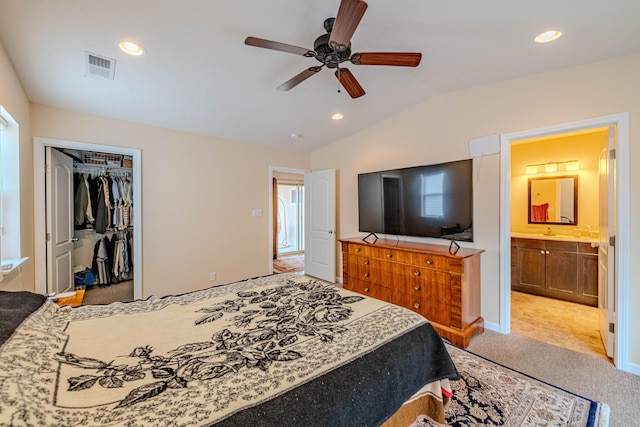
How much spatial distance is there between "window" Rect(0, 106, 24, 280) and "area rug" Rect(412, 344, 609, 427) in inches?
134

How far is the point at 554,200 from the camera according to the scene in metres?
4.16

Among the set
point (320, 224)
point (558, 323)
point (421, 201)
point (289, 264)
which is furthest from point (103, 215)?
point (558, 323)

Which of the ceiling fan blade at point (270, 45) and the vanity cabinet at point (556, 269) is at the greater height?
the ceiling fan blade at point (270, 45)

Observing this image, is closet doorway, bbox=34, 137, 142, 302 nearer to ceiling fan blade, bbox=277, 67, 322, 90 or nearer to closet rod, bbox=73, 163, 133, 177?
closet rod, bbox=73, 163, 133, 177

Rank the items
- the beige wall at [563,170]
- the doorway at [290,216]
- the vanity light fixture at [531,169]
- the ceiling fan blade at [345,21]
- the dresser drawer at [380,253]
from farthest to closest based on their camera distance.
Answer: the doorway at [290,216], the vanity light fixture at [531,169], the beige wall at [563,170], the dresser drawer at [380,253], the ceiling fan blade at [345,21]

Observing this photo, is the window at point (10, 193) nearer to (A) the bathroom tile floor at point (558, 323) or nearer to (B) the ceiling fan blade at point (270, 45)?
(B) the ceiling fan blade at point (270, 45)

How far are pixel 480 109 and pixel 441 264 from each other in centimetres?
173

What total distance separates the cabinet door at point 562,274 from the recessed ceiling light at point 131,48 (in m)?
5.27

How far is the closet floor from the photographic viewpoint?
3734 millimetres

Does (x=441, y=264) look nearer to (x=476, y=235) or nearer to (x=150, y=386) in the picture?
(x=476, y=235)

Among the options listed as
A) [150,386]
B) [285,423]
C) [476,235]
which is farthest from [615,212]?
[150,386]

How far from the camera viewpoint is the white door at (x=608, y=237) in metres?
2.30

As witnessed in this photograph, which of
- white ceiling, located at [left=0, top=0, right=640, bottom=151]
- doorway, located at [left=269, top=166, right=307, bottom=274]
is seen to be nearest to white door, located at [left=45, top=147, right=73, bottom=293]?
white ceiling, located at [left=0, top=0, right=640, bottom=151]

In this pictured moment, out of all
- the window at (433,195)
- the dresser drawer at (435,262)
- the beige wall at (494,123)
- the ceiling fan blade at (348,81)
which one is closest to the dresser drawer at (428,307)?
the dresser drawer at (435,262)
